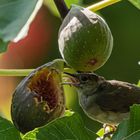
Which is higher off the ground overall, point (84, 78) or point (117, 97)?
point (84, 78)

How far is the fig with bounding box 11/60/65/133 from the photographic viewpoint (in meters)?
2.09

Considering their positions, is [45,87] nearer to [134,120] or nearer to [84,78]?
[84,78]

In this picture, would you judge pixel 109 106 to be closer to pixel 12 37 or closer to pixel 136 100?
pixel 136 100

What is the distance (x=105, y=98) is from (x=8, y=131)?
795 mm

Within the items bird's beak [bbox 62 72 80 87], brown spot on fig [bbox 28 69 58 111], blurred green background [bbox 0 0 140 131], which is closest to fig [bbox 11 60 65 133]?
brown spot on fig [bbox 28 69 58 111]

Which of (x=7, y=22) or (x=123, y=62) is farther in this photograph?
(x=123, y=62)

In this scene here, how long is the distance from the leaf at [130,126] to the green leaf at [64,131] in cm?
11

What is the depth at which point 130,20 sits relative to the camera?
431cm

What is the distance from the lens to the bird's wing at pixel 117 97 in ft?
Result: 8.79

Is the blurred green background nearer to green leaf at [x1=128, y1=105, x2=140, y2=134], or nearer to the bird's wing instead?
the bird's wing

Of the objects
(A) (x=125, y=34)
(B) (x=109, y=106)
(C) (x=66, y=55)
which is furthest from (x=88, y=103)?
(A) (x=125, y=34)

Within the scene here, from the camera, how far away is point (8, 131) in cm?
209

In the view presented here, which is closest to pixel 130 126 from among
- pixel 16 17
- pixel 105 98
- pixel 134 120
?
pixel 134 120

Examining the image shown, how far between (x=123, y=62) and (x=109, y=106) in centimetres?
168
